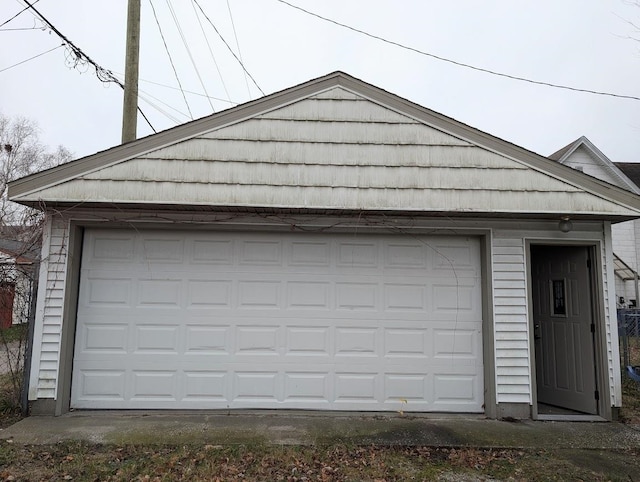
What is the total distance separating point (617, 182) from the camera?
17.1 m

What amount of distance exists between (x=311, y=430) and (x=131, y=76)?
5621 millimetres

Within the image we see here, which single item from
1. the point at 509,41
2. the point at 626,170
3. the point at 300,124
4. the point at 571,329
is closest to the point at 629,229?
the point at 626,170

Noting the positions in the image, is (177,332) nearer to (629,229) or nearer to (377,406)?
(377,406)

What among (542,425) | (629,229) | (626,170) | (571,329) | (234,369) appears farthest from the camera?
(626,170)

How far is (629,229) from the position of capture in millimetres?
17578

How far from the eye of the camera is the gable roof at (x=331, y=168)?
5332mm

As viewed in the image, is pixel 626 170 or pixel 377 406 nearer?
pixel 377 406

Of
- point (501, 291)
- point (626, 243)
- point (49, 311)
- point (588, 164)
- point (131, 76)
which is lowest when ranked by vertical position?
point (49, 311)

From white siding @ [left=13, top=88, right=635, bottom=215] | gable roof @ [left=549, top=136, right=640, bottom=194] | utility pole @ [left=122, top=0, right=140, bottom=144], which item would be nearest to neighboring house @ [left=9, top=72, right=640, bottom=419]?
white siding @ [left=13, top=88, right=635, bottom=215]

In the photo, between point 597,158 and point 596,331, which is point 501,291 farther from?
point 597,158

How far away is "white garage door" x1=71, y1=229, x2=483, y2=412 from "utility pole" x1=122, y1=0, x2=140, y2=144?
6.10ft

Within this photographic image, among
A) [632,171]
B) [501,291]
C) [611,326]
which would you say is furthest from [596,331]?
[632,171]

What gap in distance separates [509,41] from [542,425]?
8.06 metres

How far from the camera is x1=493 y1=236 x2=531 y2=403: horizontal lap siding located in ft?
18.7
